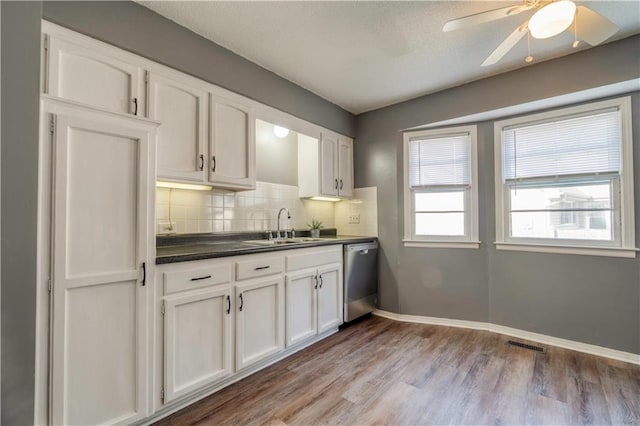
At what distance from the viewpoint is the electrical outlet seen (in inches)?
87.6

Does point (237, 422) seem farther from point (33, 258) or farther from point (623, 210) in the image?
point (623, 210)

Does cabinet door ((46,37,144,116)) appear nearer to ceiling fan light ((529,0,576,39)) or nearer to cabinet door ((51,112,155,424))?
cabinet door ((51,112,155,424))

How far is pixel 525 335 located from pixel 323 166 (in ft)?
8.56

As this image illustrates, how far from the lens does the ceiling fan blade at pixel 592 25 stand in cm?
148

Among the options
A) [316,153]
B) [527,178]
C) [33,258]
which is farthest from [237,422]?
[527,178]

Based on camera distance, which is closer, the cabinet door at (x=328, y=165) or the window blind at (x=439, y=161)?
the window blind at (x=439, y=161)

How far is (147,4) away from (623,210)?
383 cm

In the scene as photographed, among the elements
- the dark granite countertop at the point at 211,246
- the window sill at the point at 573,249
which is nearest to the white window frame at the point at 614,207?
the window sill at the point at 573,249

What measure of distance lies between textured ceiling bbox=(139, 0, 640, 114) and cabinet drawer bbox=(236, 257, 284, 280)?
5.44 ft

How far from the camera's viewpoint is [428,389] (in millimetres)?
1949

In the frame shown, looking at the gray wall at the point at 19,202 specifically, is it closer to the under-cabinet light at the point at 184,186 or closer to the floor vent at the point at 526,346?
the under-cabinet light at the point at 184,186

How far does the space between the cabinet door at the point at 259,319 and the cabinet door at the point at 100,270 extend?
23.7 inches

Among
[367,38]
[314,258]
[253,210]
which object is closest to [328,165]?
[253,210]

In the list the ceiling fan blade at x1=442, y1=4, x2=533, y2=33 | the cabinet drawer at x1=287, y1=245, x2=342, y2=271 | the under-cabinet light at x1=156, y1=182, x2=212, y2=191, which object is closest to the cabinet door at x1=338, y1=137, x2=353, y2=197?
the cabinet drawer at x1=287, y1=245, x2=342, y2=271
